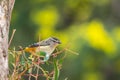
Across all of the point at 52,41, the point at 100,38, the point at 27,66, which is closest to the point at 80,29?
the point at 100,38

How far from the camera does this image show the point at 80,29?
8.62m

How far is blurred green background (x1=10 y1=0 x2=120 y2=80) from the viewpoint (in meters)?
8.37

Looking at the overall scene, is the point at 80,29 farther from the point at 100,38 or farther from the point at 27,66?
the point at 27,66

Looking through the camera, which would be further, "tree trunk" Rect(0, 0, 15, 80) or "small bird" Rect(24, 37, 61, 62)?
"small bird" Rect(24, 37, 61, 62)

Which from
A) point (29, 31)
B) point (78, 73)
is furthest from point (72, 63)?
point (29, 31)

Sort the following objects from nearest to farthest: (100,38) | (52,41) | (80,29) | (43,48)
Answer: (43,48), (52,41), (80,29), (100,38)

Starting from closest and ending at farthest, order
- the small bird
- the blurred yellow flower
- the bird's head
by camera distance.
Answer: the small bird → the bird's head → the blurred yellow flower

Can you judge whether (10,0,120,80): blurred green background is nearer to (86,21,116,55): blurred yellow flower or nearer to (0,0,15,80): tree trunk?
(86,21,116,55): blurred yellow flower

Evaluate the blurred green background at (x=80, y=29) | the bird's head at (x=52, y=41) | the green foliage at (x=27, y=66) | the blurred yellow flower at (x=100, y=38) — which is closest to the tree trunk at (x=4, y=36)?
the green foliage at (x=27, y=66)

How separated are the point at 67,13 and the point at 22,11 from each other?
1.07 metres

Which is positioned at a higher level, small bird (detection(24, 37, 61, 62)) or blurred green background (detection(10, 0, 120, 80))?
small bird (detection(24, 37, 61, 62))

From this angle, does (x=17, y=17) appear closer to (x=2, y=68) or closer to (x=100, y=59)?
(x=100, y=59)

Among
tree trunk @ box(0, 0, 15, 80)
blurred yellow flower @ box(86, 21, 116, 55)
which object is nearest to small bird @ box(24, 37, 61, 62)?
tree trunk @ box(0, 0, 15, 80)

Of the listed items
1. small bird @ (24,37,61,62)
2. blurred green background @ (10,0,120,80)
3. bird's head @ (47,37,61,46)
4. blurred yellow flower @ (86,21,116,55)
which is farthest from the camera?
blurred yellow flower @ (86,21,116,55)
